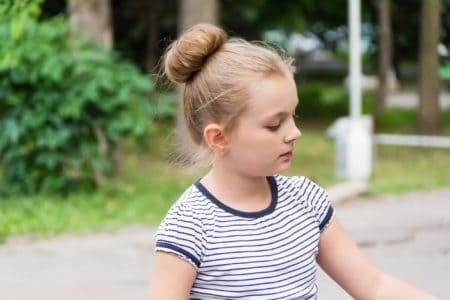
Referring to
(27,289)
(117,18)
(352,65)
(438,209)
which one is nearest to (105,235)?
(27,289)

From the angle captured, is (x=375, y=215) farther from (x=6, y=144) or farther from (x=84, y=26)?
(x=84, y=26)

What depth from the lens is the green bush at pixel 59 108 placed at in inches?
329

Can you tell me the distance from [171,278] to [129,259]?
4546 millimetres

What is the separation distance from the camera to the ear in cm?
204

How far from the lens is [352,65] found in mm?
11086

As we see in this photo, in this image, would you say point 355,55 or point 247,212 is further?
point 355,55

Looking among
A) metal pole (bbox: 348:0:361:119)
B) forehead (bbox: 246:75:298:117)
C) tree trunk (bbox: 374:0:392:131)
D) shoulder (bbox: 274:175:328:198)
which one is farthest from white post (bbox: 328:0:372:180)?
A: forehead (bbox: 246:75:298:117)

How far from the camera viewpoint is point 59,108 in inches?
328

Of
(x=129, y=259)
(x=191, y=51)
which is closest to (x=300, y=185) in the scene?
(x=191, y=51)

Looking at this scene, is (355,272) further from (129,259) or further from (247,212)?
(129,259)

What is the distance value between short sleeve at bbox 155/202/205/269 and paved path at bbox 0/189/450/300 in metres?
3.37

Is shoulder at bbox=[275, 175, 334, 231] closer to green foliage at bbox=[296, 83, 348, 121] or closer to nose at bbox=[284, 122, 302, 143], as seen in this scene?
nose at bbox=[284, 122, 302, 143]

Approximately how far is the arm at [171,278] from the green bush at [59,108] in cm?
639

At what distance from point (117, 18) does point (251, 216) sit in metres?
16.5
